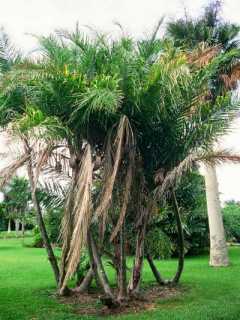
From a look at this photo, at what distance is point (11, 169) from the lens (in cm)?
786

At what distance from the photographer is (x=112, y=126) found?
7980 millimetres

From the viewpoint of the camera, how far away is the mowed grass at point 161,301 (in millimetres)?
7523

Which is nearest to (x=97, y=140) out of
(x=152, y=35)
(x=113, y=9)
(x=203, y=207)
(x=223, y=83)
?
(x=152, y=35)

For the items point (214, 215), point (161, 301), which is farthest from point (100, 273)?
point (214, 215)

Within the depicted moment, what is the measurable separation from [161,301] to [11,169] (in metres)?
3.76

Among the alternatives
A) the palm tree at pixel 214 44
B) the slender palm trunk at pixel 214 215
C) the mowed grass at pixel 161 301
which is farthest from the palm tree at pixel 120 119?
the slender palm trunk at pixel 214 215

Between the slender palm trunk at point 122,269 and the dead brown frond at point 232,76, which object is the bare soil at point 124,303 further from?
the dead brown frond at point 232,76

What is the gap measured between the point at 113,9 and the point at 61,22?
1287 mm

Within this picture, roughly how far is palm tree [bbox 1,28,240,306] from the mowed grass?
79 centimetres

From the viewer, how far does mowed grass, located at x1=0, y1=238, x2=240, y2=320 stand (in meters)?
7.52

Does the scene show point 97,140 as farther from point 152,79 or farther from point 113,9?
point 113,9

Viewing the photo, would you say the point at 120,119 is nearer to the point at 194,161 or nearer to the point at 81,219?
the point at 194,161

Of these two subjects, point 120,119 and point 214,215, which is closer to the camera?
point 120,119

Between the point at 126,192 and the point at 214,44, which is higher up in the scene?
the point at 214,44
